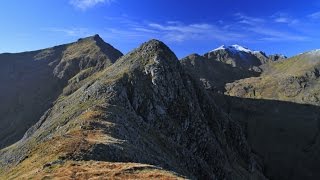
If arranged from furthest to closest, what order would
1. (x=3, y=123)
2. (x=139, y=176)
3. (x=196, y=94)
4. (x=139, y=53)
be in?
(x=3, y=123)
(x=196, y=94)
(x=139, y=53)
(x=139, y=176)

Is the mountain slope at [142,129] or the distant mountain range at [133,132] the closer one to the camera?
the distant mountain range at [133,132]

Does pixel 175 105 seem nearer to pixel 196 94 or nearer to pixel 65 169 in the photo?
pixel 196 94

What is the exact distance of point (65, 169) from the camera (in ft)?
155

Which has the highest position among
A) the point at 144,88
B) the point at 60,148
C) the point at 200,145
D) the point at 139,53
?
the point at 139,53

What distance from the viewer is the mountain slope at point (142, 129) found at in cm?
5775

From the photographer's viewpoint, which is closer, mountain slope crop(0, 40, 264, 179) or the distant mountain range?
the distant mountain range

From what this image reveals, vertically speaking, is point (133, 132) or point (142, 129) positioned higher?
point (133, 132)

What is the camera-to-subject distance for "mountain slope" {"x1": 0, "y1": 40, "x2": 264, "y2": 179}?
57750 mm

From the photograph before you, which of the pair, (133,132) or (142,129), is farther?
(142,129)

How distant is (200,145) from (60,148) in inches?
2303

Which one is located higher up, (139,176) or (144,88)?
(144,88)

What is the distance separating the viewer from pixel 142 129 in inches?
3285

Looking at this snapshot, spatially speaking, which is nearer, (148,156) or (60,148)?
(60,148)

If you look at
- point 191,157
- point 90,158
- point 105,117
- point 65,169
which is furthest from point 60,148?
point 191,157
